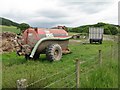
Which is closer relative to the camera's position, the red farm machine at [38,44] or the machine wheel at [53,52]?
the red farm machine at [38,44]

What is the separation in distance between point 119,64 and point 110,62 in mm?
391

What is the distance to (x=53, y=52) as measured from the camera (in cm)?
1340

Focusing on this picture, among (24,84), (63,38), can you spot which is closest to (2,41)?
(63,38)

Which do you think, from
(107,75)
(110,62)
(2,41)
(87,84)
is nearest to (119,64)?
(110,62)

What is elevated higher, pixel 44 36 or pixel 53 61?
pixel 44 36

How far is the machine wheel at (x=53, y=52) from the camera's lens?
13.2 metres

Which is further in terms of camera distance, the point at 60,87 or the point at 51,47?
the point at 51,47

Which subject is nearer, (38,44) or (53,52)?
(38,44)

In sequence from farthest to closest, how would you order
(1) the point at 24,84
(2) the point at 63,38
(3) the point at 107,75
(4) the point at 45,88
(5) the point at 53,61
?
(2) the point at 63,38, (5) the point at 53,61, (3) the point at 107,75, (4) the point at 45,88, (1) the point at 24,84

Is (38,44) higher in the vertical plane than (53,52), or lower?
higher

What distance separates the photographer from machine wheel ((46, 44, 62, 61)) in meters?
13.2

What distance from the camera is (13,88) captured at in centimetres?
553

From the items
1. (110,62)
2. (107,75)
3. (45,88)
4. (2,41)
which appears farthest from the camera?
(2,41)

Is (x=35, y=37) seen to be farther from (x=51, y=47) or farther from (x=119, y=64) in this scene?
(x=119, y=64)
